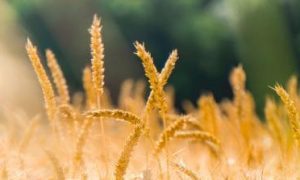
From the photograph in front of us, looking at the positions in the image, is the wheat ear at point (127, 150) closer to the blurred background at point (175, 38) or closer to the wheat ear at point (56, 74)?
the wheat ear at point (56, 74)

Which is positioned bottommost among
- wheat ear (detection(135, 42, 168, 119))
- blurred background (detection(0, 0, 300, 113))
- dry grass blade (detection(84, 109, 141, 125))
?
dry grass blade (detection(84, 109, 141, 125))

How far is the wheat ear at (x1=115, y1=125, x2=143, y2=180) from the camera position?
899 millimetres

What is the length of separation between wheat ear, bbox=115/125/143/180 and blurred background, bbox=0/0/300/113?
5.22 meters

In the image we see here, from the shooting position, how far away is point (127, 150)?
0.90 metres

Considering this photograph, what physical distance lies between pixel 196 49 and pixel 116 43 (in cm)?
100

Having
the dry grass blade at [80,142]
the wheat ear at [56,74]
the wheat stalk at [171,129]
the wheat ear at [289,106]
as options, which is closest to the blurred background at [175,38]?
the wheat ear at [56,74]

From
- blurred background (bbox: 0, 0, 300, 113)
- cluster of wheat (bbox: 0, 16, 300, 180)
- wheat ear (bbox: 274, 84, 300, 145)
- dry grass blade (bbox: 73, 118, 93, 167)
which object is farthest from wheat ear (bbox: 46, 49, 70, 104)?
blurred background (bbox: 0, 0, 300, 113)

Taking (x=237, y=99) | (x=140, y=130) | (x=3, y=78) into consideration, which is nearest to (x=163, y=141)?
(x=140, y=130)

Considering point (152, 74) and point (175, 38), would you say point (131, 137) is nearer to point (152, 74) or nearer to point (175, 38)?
point (152, 74)

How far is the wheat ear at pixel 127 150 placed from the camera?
0.90m

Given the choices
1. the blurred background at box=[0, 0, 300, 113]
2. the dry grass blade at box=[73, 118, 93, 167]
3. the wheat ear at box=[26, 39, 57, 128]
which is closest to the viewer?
the wheat ear at box=[26, 39, 57, 128]

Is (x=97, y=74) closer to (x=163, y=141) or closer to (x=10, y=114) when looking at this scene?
(x=163, y=141)

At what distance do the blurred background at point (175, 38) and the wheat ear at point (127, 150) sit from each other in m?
5.22

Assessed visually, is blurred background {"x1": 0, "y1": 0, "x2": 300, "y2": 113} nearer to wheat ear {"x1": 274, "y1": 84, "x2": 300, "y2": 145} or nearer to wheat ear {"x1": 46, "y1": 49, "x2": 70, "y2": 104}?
wheat ear {"x1": 46, "y1": 49, "x2": 70, "y2": 104}
